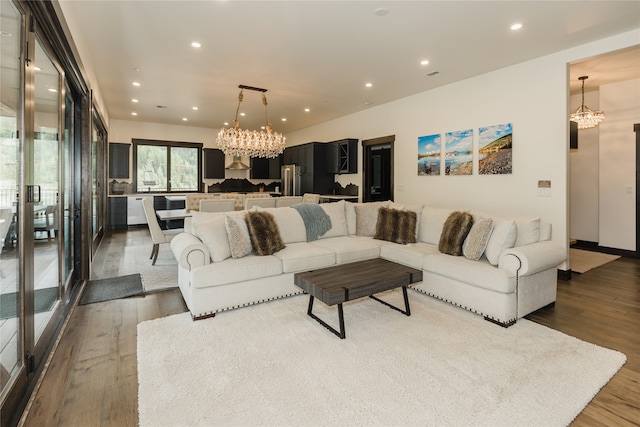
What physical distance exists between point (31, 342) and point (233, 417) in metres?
1.38

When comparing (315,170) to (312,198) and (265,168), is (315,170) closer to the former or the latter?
(312,198)

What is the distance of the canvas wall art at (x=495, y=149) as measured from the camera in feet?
15.4

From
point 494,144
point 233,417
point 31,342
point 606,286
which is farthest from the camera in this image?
point 494,144

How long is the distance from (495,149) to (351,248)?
2791 mm

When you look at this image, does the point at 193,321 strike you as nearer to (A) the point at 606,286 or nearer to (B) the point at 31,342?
(B) the point at 31,342

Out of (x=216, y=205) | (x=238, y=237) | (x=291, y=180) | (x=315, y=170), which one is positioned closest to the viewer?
(x=238, y=237)

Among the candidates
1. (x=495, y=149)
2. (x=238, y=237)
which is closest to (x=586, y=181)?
(x=495, y=149)

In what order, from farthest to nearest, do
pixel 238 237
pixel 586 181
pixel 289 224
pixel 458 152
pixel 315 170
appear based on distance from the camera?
pixel 315 170, pixel 586 181, pixel 458 152, pixel 289 224, pixel 238 237

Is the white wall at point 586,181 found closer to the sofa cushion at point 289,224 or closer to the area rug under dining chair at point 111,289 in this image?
the sofa cushion at point 289,224

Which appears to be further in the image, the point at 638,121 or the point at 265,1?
the point at 638,121

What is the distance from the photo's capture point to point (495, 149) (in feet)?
15.9

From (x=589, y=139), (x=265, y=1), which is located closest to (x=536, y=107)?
(x=589, y=139)

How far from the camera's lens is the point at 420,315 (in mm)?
3117

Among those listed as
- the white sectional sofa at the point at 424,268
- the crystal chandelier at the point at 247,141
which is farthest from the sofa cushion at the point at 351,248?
the crystal chandelier at the point at 247,141
